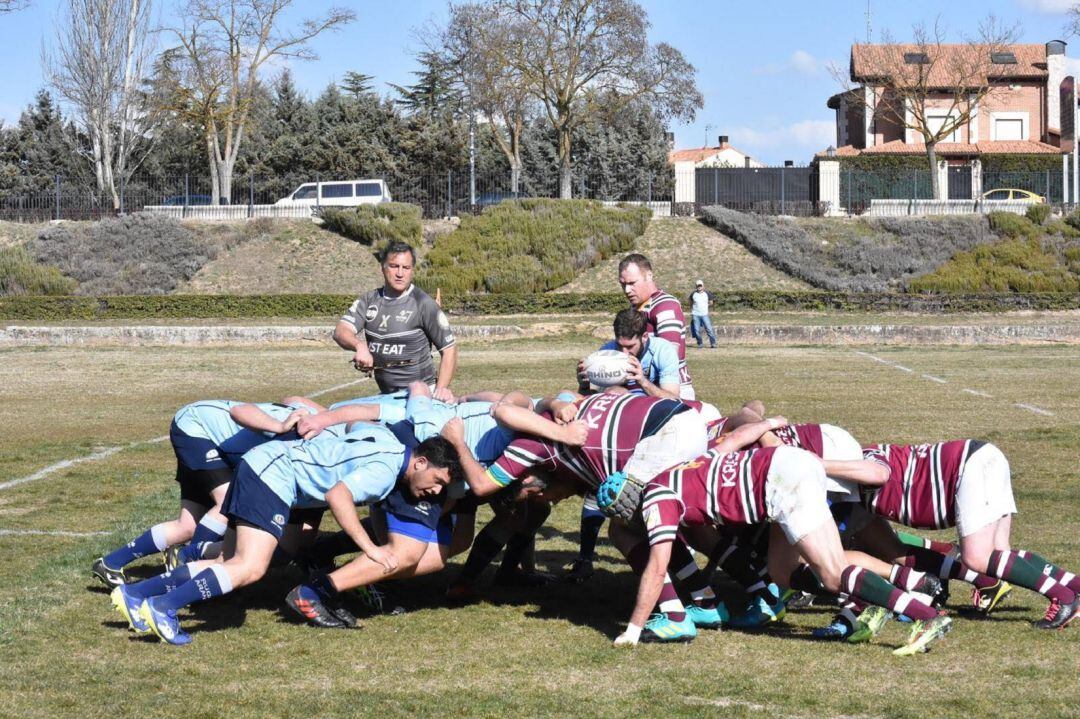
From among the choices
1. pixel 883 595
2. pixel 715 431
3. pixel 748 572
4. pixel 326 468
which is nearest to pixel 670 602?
pixel 748 572

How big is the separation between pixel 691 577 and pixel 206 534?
2.77 m

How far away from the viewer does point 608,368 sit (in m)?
7.12

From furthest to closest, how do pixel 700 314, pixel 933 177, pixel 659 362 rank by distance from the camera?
1. pixel 933 177
2. pixel 700 314
3. pixel 659 362

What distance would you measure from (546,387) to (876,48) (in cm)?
5405

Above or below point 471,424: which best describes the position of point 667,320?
above

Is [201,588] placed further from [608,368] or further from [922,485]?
[922,485]

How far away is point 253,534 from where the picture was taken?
644 cm

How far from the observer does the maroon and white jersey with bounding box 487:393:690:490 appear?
20.8 feet

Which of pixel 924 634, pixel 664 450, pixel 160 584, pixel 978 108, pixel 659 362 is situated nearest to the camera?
pixel 924 634

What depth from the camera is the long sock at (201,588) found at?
630 centimetres

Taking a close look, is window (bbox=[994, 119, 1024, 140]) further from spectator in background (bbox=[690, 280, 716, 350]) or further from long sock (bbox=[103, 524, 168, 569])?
long sock (bbox=[103, 524, 168, 569])

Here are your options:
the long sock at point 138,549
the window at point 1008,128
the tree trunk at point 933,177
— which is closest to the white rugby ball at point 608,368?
the long sock at point 138,549

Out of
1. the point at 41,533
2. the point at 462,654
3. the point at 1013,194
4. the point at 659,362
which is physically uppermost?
the point at 1013,194

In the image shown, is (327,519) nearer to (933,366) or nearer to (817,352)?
(933,366)
